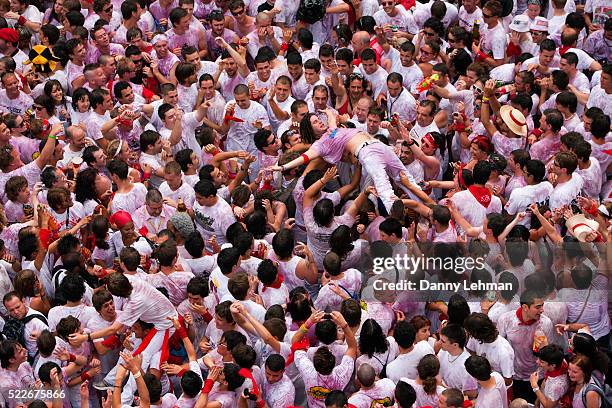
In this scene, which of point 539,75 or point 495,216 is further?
point 539,75

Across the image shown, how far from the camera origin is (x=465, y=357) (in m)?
11.2

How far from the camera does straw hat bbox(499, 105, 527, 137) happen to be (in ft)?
47.5

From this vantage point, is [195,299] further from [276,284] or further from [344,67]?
[344,67]

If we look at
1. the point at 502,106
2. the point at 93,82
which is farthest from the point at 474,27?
the point at 93,82

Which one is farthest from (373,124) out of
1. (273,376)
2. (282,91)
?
(273,376)

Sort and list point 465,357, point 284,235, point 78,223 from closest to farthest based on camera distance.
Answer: point 465,357 < point 284,235 < point 78,223

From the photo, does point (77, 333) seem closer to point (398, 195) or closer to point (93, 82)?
point (398, 195)

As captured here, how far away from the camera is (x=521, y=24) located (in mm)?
16609

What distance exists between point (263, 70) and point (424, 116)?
234 centimetres

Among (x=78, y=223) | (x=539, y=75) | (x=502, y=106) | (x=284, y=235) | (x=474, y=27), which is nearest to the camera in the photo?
(x=284, y=235)

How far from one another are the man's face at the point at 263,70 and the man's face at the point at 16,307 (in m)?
5.16

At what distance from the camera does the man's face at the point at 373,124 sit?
14.6 m

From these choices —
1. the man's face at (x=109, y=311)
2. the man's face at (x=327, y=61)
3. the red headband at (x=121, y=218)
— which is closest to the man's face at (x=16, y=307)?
the man's face at (x=109, y=311)

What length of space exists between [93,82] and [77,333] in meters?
5.16
